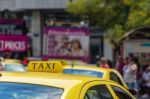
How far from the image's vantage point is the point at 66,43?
26922 mm

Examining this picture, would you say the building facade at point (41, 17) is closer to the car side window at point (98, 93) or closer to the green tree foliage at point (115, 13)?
the green tree foliage at point (115, 13)

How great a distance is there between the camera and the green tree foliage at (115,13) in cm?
3023

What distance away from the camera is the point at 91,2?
123ft

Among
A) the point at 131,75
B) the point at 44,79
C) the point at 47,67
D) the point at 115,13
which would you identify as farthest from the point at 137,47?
the point at 44,79

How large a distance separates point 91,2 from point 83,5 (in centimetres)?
49

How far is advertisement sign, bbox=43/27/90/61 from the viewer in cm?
2675

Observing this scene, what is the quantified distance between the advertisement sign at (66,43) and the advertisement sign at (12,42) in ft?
17.2

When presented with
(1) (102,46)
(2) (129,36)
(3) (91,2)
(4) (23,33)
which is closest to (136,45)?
(2) (129,36)

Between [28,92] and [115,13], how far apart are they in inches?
1135

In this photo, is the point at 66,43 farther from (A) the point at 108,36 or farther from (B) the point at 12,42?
(A) the point at 108,36

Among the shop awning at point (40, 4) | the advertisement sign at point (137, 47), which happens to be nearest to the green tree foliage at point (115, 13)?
the advertisement sign at point (137, 47)

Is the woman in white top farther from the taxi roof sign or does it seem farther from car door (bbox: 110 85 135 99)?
car door (bbox: 110 85 135 99)

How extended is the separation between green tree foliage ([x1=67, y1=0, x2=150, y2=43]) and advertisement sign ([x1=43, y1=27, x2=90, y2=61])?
334cm

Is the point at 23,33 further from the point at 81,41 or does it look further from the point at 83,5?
the point at 83,5
